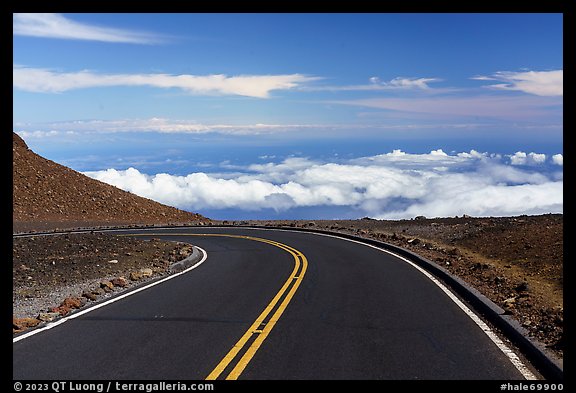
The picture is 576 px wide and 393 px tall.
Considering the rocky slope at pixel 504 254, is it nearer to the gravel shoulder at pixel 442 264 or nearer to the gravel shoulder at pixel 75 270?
the gravel shoulder at pixel 442 264

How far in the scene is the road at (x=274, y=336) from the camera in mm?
7086

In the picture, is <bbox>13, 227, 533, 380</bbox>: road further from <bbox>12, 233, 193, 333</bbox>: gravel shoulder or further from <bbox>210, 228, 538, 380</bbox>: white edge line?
<bbox>12, 233, 193, 333</bbox>: gravel shoulder

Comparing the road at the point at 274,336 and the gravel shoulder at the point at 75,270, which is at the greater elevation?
the gravel shoulder at the point at 75,270

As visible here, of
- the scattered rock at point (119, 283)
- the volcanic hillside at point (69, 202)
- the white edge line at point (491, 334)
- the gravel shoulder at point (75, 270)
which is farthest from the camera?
the volcanic hillside at point (69, 202)

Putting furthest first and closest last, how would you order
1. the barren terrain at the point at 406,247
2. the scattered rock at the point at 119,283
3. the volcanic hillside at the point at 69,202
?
1. the volcanic hillside at the point at 69,202
2. the scattered rock at the point at 119,283
3. the barren terrain at the point at 406,247

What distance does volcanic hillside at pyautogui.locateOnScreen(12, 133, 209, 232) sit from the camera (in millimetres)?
50366

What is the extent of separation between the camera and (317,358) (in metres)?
7.58

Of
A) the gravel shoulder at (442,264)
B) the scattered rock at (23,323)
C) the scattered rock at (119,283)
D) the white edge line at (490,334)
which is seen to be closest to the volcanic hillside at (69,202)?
the gravel shoulder at (442,264)

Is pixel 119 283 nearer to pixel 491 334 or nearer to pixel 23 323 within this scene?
pixel 23 323

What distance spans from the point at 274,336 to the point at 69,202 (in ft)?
166

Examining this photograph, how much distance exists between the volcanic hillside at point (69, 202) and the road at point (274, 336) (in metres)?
37.2

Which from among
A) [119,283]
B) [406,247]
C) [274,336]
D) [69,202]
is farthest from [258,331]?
[69,202]

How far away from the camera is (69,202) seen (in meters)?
54.8
